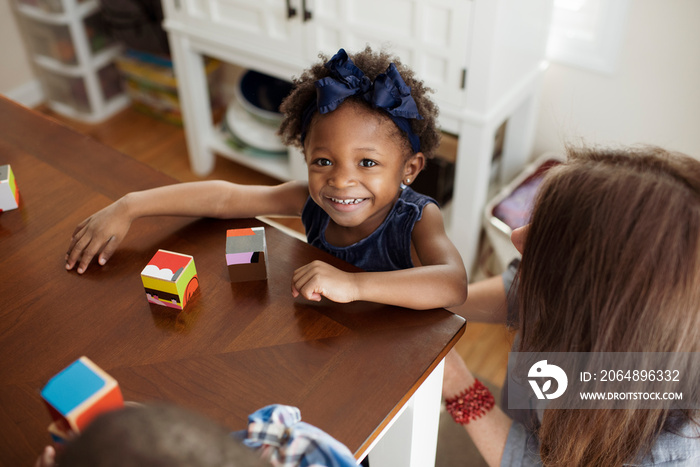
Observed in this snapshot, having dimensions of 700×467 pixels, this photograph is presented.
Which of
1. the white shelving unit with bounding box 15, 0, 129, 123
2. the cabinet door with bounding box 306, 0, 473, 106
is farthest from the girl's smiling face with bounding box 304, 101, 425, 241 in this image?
the white shelving unit with bounding box 15, 0, 129, 123

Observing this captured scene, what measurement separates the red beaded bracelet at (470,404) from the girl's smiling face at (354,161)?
0.39 meters

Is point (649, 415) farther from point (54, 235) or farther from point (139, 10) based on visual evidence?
point (139, 10)

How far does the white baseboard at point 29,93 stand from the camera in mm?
2912

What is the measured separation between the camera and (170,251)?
37.5 inches

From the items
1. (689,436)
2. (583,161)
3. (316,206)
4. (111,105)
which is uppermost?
(583,161)

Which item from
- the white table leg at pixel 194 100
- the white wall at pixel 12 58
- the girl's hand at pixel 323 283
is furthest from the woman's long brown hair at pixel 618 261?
the white wall at pixel 12 58

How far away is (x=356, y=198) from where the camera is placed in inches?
42.2

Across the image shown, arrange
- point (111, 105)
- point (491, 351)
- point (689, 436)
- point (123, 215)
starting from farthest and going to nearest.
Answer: point (111, 105), point (491, 351), point (123, 215), point (689, 436)

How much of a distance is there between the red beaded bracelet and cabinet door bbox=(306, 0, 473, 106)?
0.83 meters

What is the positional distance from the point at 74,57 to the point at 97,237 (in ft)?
6.97

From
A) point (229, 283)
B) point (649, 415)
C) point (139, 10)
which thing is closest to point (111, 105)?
point (139, 10)

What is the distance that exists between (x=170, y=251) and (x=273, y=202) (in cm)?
26

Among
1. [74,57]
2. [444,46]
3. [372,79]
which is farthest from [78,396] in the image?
[74,57]

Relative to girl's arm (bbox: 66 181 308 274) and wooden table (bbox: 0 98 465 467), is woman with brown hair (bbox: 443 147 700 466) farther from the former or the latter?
girl's arm (bbox: 66 181 308 274)
